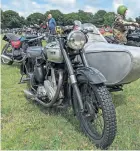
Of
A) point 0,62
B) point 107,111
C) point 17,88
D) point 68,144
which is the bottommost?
point 0,62

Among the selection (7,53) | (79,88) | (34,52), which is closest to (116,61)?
(79,88)

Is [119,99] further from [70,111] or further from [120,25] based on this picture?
[120,25]

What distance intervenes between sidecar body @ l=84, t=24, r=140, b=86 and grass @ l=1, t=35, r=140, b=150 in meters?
0.52

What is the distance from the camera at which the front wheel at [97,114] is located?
2.79 m

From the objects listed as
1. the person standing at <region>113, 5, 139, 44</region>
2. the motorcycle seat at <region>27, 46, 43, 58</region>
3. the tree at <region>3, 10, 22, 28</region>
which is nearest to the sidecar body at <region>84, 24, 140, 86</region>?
the motorcycle seat at <region>27, 46, 43, 58</region>

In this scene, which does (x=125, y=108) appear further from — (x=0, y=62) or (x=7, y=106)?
(x=0, y=62)

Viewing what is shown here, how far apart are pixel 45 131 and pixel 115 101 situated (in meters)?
1.57

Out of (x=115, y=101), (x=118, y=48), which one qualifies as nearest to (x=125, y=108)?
(x=115, y=101)

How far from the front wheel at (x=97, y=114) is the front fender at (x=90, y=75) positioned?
6 centimetres

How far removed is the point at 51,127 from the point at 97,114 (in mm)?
724

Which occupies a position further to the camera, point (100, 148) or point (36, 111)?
point (36, 111)

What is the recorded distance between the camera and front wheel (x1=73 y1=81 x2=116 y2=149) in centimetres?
279

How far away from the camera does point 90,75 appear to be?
2986 mm

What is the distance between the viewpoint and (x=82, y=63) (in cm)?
339
